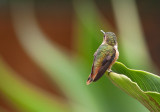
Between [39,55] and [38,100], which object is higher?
[39,55]

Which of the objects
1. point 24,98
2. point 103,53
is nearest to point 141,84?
point 103,53

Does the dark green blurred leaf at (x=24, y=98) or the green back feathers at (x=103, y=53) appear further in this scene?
the dark green blurred leaf at (x=24, y=98)

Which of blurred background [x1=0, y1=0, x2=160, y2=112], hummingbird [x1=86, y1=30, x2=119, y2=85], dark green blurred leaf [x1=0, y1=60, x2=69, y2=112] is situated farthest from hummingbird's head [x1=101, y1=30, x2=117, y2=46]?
dark green blurred leaf [x1=0, y1=60, x2=69, y2=112]

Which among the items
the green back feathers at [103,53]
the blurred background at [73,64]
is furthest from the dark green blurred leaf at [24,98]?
the green back feathers at [103,53]

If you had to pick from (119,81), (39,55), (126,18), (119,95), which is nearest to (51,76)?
(39,55)

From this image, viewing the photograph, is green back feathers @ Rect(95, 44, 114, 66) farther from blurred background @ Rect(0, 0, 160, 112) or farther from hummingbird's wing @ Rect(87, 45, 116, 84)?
blurred background @ Rect(0, 0, 160, 112)

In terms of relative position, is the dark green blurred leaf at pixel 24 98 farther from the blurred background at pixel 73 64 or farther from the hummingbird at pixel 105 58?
the hummingbird at pixel 105 58

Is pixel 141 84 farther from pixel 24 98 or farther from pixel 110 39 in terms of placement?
pixel 24 98

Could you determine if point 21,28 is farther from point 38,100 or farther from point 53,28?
point 38,100
